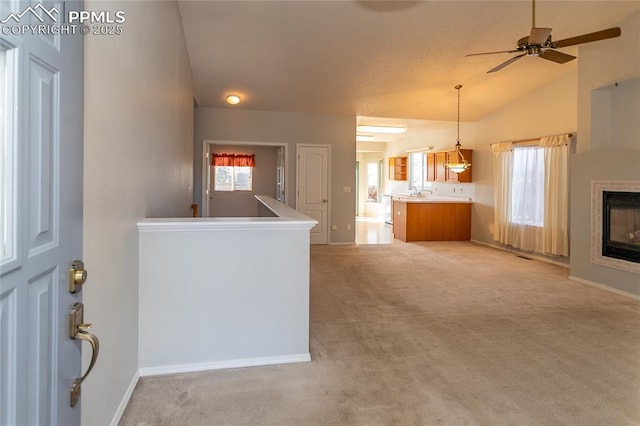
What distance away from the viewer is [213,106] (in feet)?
22.9

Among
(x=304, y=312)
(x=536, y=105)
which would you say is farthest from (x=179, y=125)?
(x=536, y=105)

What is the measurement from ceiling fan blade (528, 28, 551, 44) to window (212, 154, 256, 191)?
7129 millimetres

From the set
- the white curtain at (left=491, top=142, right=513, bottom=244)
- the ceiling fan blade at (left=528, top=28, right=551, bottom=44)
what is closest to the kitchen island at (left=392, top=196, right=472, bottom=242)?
the white curtain at (left=491, top=142, right=513, bottom=244)

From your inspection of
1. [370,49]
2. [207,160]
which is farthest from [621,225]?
[207,160]

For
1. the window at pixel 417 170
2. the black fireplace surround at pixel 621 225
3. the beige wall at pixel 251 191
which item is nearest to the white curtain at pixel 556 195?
the black fireplace surround at pixel 621 225

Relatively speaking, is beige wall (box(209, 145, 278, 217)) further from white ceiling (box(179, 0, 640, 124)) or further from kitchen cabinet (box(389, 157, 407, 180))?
kitchen cabinet (box(389, 157, 407, 180))

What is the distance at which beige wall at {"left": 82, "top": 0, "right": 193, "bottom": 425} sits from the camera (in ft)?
5.00

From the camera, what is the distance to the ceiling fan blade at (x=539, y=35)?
3.00 metres

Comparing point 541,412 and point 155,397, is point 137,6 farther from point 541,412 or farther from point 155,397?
point 541,412

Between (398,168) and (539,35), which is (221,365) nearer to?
(539,35)

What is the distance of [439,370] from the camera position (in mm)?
2484

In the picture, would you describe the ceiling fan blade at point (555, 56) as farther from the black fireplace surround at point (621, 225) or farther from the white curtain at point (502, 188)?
the white curtain at point (502, 188)

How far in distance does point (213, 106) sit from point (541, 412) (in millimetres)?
6560

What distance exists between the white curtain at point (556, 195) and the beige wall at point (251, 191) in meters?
5.80
